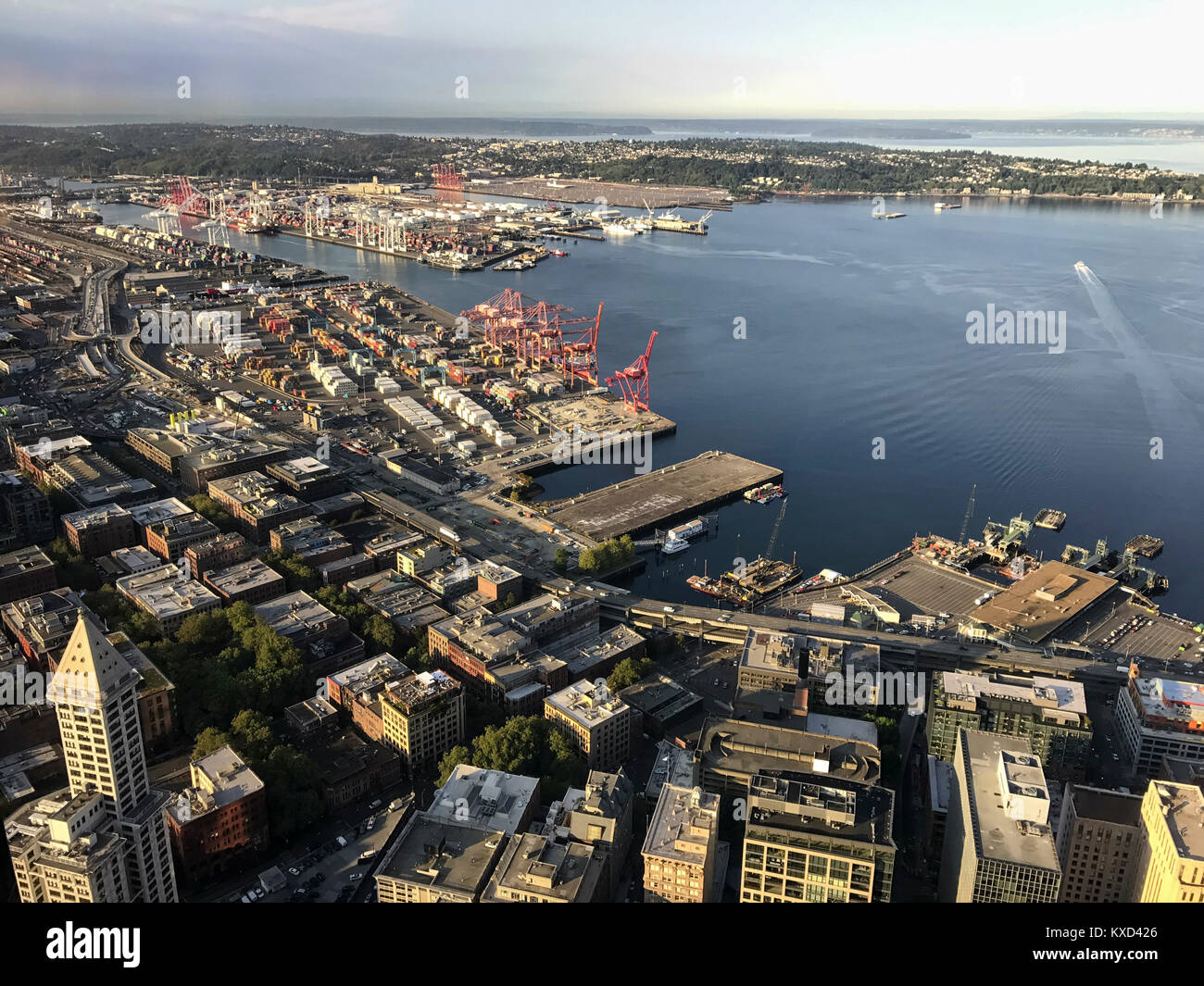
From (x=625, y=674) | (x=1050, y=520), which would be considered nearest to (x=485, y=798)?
(x=625, y=674)

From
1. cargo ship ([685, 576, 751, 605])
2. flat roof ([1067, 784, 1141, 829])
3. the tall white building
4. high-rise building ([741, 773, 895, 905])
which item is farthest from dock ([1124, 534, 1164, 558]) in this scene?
the tall white building

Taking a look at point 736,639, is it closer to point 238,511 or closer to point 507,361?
point 238,511

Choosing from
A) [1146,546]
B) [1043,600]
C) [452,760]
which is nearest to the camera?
[452,760]

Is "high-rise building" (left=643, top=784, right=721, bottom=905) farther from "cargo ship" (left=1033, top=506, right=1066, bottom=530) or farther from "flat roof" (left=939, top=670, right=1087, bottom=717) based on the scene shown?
"cargo ship" (left=1033, top=506, right=1066, bottom=530)

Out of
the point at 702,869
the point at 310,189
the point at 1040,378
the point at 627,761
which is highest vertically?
the point at 310,189

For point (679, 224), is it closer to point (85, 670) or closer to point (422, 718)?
point (422, 718)
